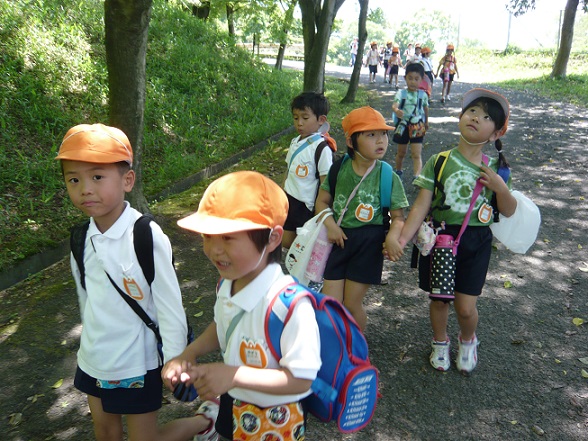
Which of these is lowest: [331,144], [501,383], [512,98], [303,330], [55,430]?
[55,430]

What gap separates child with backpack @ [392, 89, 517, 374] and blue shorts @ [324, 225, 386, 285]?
0.21 metres

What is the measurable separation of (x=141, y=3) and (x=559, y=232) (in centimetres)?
526

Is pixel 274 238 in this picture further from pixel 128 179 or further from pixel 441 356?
pixel 441 356

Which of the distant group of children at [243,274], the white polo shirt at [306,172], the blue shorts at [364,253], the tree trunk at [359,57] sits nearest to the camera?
the distant group of children at [243,274]

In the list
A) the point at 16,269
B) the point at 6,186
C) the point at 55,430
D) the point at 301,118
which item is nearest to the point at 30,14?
the point at 6,186

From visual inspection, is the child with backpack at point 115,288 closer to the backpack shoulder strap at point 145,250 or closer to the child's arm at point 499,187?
the backpack shoulder strap at point 145,250

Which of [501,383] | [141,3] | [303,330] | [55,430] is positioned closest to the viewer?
[303,330]

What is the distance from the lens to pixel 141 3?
15.3 ft

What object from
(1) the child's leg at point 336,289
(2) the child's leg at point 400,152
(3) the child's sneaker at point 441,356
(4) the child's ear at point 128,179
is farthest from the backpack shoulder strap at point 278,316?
(2) the child's leg at point 400,152

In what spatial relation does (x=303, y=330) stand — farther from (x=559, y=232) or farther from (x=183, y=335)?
(x=559, y=232)

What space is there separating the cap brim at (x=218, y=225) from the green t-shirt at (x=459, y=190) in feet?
5.88

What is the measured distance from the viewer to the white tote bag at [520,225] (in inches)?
119

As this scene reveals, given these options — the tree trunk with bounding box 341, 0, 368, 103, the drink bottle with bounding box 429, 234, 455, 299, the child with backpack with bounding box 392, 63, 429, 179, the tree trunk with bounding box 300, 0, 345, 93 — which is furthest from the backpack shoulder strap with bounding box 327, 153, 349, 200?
A: the tree trunk with bounding box 341, 0, 368, 103

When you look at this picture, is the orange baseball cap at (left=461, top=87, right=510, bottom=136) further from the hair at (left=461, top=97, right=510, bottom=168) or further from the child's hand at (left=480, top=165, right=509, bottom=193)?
the child's hand at (left=480, top=165, right=509, bottom=193)
